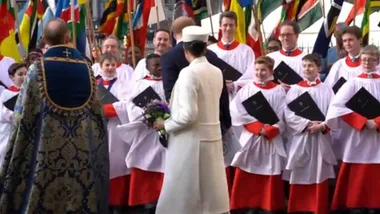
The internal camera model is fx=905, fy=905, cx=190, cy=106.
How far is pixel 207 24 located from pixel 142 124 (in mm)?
5529

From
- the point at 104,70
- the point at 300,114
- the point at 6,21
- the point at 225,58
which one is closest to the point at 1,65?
the point at 6,21

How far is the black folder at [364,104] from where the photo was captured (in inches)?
353

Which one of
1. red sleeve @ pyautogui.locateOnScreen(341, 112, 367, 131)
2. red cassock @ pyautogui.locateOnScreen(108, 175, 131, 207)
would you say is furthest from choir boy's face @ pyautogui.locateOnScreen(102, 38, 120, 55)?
red sleeve @ pyautogui.locateOnScreen(341, 112, 367, 131)

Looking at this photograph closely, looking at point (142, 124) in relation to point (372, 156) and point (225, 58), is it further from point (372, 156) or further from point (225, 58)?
point (372, 156)

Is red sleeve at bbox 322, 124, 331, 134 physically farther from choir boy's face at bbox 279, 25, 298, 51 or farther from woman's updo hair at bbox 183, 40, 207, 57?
woman's updo hair at bbox 183, 40, 207, 57

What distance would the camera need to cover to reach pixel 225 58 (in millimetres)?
10234

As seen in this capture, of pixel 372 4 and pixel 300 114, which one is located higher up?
pixel 372 4

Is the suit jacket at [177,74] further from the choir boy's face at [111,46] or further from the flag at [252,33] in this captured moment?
the flag at [252,33]

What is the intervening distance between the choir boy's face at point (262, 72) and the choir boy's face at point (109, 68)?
1.55 meters

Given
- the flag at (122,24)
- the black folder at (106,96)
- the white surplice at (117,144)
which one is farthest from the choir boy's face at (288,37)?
the flag at (122,24)

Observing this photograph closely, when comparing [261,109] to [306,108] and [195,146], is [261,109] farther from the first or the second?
[195,146]

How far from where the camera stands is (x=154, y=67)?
30.8 ft

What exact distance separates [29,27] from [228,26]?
4.18 m

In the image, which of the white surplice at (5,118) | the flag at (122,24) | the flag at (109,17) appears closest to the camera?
the white surplice at (5,118)
